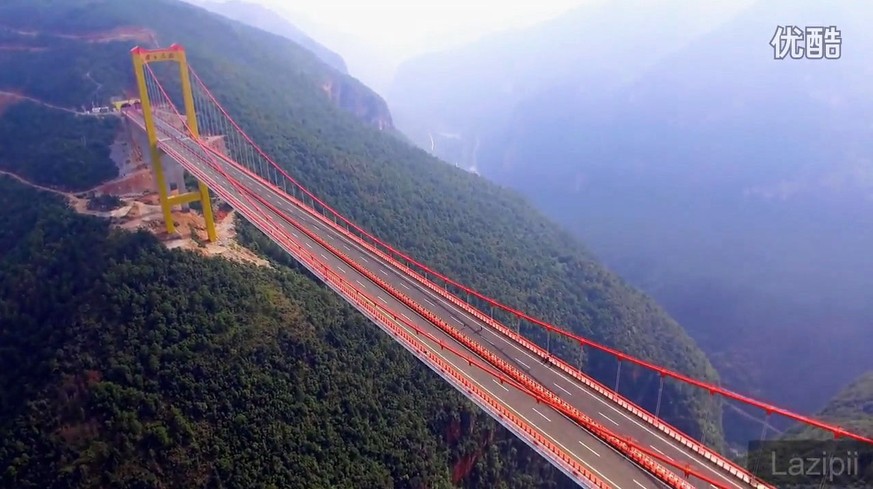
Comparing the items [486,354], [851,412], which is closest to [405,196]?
[486,354]

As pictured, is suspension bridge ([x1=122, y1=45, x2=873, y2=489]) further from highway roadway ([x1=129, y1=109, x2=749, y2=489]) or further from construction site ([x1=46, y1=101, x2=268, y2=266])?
construction site ([x1=46, y1=101, x2=268, y2=266])

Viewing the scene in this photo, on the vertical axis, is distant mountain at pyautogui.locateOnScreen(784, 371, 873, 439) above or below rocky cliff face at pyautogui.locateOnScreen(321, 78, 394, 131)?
below

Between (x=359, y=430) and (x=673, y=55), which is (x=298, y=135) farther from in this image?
(x=673, y=55)

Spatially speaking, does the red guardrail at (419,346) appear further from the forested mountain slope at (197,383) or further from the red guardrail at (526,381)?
the forested mountain slope at (197,383)

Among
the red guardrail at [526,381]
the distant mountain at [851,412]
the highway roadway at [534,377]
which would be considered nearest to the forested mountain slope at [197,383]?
the red guardrail at [526,381]

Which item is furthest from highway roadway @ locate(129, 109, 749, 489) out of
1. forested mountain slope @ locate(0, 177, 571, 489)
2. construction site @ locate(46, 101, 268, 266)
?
forested mountain slope @ locate(0, 177, 571, 489)

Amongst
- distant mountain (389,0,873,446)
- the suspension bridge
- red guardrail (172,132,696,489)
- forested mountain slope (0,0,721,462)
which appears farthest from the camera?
distant mountain (389,0,873,446)

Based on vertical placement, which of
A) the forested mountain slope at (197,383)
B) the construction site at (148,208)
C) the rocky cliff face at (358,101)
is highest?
the rocky cliff face at (358,101)
